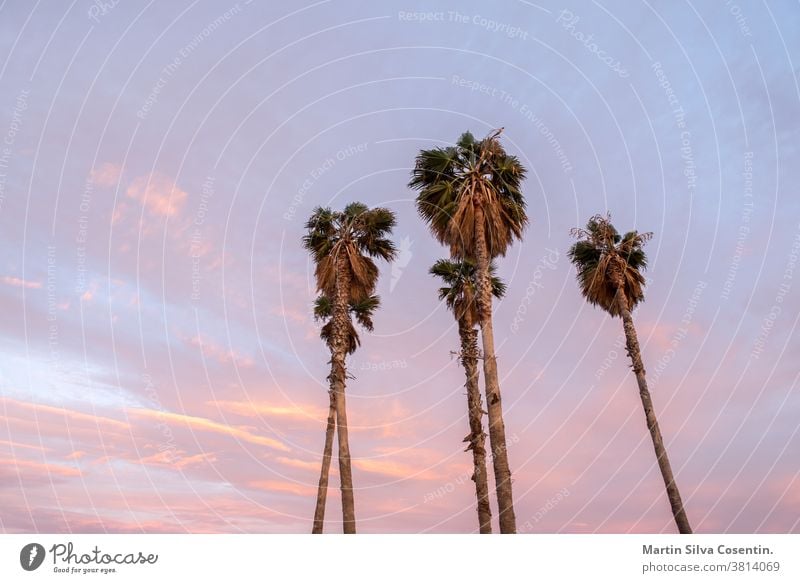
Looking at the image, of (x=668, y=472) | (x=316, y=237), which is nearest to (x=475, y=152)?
(x=316, y=237)

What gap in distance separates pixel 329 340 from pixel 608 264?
18.0m

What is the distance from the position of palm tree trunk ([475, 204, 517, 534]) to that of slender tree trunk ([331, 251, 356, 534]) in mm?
8851

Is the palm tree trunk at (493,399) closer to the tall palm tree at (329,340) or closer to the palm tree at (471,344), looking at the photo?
the palm tree at (471,344)

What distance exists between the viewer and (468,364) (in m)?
34.0

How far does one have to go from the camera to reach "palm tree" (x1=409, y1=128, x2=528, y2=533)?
2648 centimetres

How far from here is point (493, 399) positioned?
22.3 m

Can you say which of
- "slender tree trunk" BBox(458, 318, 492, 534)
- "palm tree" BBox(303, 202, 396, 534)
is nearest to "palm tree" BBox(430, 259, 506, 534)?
"slender tree trunk" BBox(458, 318, 492, 534)
